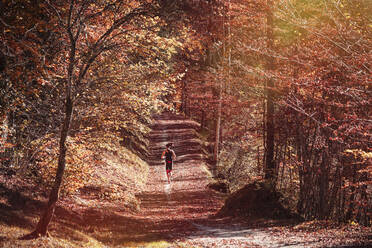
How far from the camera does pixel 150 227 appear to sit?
12438mm

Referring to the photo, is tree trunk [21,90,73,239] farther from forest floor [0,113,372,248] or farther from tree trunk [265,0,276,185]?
tree trunk [265,0,276,185]

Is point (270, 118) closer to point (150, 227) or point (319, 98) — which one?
point (319, 98)

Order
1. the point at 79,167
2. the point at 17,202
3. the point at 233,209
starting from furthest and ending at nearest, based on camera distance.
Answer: the point at 233,209 < the point at 79,167 < the point at 17,202

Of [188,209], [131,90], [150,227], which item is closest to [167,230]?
[150,227]

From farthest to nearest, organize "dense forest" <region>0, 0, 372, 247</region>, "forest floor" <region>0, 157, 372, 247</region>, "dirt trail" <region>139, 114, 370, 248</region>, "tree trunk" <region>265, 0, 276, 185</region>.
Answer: "tree trunk" <region>265, 0, 276, 185</region> < "dirt trail" <region>139, 114, 370, 248</region> < "forest floor" <region>0, 157, 372, 247</region> < "dense forest" <region>0, 0, 372, 247</region>

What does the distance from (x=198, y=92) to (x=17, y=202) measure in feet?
66.9

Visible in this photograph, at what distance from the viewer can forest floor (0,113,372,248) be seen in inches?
325

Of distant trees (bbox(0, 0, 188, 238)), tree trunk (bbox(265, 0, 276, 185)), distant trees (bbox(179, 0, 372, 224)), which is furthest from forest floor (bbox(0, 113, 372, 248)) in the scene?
tree trunk (bbox(265, 0, 276, 185))

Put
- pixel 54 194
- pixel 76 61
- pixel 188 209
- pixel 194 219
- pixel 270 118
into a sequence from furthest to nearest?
pixel 188 209
pixel 270 118
pixel 194 219
pixel 76 61
pixel 54 194

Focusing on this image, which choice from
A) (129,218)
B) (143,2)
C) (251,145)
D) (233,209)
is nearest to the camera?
(143,2)

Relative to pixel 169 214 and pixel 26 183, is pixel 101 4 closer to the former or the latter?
pixel 26 183

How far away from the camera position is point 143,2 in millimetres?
8094

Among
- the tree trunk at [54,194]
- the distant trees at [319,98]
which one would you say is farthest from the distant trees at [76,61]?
the distant trees at [319,98]

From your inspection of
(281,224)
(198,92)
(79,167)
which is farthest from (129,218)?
(198,92)
